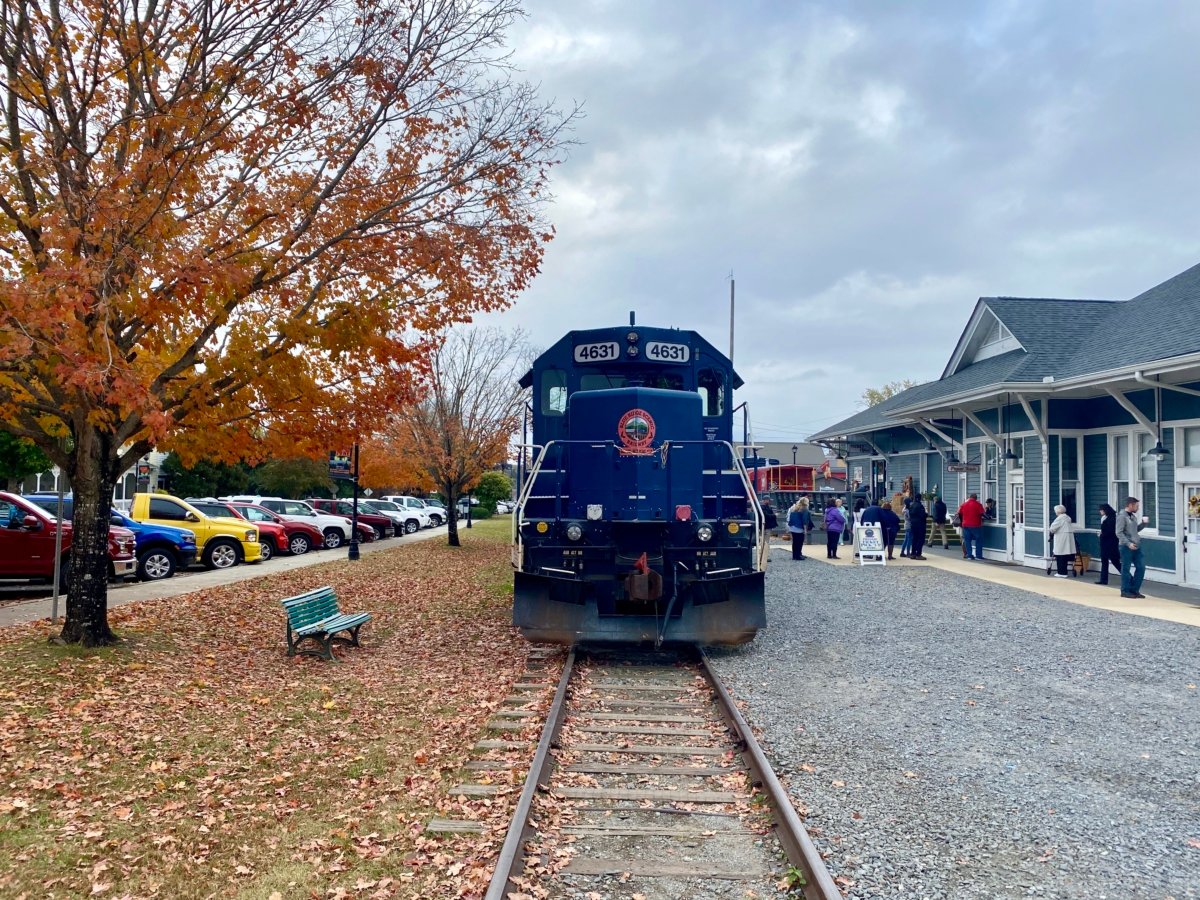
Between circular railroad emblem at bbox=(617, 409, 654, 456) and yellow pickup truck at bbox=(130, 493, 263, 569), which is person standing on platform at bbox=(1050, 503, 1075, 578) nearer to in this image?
circular railroad emblem at bbox=(617, 409, 654, 456)

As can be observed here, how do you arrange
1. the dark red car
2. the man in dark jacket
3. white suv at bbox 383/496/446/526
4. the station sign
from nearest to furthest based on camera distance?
the man in dark jacket → the dark red car → the station sign → white suv at bbox 383/496/446/526

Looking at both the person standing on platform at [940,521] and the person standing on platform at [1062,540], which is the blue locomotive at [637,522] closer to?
the person standing on platform at [1062,540]

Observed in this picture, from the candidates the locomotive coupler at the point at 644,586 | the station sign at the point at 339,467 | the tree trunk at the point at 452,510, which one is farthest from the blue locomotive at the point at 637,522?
the station sign at the point at 339,467

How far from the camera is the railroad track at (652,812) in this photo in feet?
14.1

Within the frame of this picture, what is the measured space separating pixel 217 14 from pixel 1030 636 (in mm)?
11638

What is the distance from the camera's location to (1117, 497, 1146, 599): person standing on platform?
14.1 meters

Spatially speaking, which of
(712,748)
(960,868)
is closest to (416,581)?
(712,748)

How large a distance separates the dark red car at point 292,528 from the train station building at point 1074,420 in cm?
1751

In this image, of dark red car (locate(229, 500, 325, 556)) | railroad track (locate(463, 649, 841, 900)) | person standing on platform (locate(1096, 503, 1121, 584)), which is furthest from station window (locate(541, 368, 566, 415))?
dark red car (locate(229, 500, 325, 556))

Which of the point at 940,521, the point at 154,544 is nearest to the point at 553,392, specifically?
the point at 154,544

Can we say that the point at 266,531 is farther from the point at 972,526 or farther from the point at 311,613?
the point at 972,526

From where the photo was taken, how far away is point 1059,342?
20.4 metres

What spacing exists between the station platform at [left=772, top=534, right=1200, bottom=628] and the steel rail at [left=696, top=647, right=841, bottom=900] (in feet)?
28.1

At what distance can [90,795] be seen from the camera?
17.6 feet
